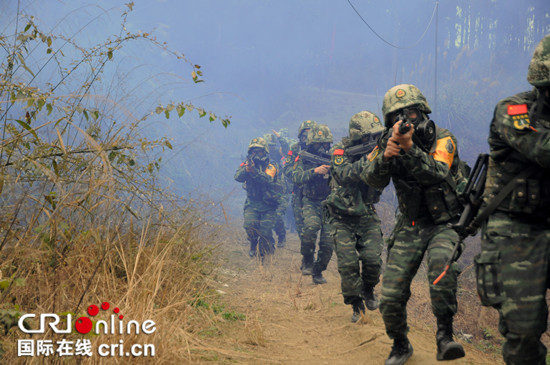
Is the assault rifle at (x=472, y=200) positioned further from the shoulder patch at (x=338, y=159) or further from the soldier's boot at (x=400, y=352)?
the shoulder patch at (x=338, y=159)

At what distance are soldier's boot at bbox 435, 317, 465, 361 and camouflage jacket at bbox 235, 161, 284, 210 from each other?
25.8ft

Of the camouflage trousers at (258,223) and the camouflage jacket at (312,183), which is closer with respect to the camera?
the camouflage jacket at (312,183)

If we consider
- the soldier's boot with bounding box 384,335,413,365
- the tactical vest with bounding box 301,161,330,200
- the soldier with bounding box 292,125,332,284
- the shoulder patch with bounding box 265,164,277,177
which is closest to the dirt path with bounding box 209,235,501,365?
the soldier's boot with bounding box 384,335,413,365

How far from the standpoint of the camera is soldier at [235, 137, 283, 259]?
1068 cm

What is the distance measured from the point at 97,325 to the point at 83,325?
0.35 feet

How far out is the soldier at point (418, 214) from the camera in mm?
2982

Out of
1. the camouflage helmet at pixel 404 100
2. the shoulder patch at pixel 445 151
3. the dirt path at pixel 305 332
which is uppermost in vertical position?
the camouflage helmet at pixel 404 100

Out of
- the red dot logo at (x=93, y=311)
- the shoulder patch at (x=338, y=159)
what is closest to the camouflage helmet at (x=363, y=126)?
the shoulder patch at (x=338, y=159)

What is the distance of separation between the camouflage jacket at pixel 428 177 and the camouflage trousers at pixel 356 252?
57.6 inches

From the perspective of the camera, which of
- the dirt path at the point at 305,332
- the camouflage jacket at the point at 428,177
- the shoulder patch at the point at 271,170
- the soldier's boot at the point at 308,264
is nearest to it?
the camouflage jacket at the point at 428,177

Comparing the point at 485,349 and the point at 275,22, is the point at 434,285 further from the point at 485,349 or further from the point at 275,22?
the point at 275,22

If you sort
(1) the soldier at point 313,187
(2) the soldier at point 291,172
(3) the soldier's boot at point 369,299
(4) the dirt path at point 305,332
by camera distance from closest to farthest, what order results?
(4) the dirt path at point 305,332 < (3) the soldier's boot at point 369,299 < (1) the soldier at point 313,187 < (2) the soldier at point 291,172

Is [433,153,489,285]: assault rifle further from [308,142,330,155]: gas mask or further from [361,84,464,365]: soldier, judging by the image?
[308,142,330,155]: gas mask

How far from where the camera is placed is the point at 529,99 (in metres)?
2.43
